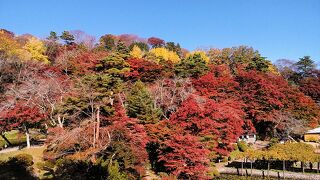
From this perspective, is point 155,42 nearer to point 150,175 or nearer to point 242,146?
point 242,146

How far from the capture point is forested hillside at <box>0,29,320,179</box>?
81.9 ft

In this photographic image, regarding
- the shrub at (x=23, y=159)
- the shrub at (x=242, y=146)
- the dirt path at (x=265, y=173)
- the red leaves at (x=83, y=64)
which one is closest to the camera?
the shrub at (x=23, y=159)

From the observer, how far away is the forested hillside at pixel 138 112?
24969 mm

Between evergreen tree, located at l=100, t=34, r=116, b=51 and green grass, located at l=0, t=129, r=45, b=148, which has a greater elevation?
evergreen tree, located at l=100, t=34, r=116, b=51

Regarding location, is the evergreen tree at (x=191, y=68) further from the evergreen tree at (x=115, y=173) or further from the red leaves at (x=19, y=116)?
the evergreen tree at (x=115, y=173)

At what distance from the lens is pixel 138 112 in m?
30.2

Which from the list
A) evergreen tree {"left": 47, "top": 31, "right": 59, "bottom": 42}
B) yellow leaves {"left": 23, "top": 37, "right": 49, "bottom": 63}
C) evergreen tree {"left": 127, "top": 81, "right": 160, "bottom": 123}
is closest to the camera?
evergreen tree {"left": 127, "top": 81, "right": 160, "bottom": 123}

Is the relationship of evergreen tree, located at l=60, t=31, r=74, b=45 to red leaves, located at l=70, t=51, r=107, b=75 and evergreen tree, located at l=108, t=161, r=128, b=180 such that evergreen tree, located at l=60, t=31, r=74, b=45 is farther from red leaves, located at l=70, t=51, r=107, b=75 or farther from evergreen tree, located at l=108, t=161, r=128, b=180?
evergreen tree, located at l=108, t=161, r=128, b=180

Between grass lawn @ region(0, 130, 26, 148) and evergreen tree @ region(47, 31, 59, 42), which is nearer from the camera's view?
grass lawn @ region(0, 130, 26, 148)

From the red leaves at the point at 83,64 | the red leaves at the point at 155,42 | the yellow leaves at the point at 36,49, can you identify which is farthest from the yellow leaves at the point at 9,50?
the red leaves at the point at 155,42

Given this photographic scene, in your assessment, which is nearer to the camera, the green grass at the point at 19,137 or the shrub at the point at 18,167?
the shrub at the point at 18,167

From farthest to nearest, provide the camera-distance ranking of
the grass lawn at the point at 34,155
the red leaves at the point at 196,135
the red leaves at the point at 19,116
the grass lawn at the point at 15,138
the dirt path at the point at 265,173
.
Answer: the grass lawn at the point at 15,138 < the red leaves at the point at 19,116 < the dirt path at the point at 265,173 < the red leaves at the point at 196,135 < the grass lawn at the point at 34,155

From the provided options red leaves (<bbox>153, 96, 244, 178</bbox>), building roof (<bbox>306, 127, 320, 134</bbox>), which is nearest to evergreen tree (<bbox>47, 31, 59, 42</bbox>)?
red leaves (<bbox>153, 96, 244, 178</bbox>)

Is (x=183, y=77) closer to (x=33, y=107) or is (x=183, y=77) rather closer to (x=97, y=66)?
(x=97, y=66)
